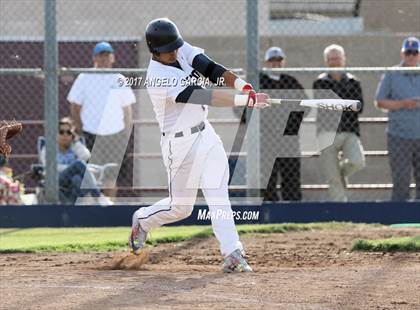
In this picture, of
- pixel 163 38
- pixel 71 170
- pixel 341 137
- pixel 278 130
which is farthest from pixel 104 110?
pixel 163 38

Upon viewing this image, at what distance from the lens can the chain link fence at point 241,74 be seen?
441 inches

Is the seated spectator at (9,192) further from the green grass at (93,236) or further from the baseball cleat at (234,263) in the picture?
the baseball cleat at (234,263)

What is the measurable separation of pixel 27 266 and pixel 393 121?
492 centimetres

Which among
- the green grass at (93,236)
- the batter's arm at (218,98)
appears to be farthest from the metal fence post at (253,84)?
the batter's arm at (218,98)

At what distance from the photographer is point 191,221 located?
11.2 meters

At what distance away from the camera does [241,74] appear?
1105 cm

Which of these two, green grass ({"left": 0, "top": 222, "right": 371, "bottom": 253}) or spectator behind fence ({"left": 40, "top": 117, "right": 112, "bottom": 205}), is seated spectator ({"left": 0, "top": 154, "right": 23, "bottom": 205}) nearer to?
green grass ({"left": 0, "top": 222, "right": 371, "bottom": 253})

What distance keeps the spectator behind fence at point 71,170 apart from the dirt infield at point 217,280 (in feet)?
5.52

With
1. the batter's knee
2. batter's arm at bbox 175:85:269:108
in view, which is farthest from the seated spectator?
batter's arm at bbox 175:85:269:108

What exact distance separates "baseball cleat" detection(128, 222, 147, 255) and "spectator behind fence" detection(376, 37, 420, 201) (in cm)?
393

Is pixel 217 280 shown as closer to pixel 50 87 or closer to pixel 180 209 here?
pixel 180 209

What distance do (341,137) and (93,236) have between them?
3111mm

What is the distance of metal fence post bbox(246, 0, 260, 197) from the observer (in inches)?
425

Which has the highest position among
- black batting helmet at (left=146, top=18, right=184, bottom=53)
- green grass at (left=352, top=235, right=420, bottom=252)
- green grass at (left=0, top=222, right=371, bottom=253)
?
black batting helmet at (left=146, top=18, right=184, bottom=53)
